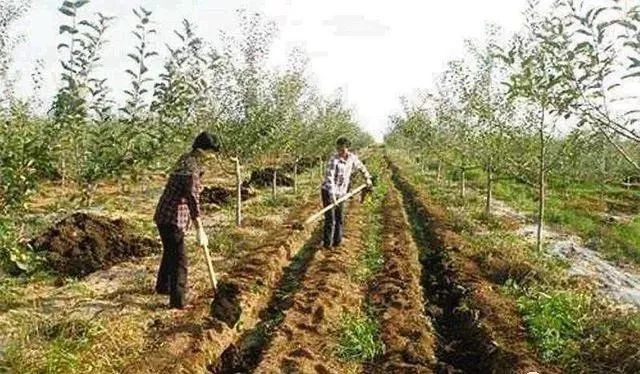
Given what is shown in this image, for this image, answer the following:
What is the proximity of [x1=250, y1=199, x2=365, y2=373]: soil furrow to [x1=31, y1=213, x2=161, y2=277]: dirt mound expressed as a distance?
9.61 feet

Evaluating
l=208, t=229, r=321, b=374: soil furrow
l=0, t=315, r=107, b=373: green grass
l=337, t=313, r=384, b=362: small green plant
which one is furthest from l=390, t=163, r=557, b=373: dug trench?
l=0, t=315, r=107, b=373: green grass

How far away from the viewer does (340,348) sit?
7887mm

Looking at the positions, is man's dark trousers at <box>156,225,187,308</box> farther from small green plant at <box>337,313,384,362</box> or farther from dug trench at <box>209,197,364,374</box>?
small green plant at <box>337,313,384,362</box>

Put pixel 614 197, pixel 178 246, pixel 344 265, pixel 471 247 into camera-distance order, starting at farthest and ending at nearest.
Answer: pixel 614 197, pixel 471 247, pixel 344 265, pixel 178 246

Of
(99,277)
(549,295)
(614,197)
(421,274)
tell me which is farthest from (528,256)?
(614,197)

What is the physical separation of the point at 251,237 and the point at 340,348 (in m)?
6.81

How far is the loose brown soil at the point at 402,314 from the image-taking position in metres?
7.56

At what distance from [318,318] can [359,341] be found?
38.2 inches

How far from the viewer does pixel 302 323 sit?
8.56 meters

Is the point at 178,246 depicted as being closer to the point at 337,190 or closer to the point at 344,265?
the point at 344,265

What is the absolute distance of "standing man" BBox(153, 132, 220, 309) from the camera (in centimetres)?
870

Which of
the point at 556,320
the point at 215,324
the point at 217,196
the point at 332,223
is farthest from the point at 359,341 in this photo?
the point at 217,196

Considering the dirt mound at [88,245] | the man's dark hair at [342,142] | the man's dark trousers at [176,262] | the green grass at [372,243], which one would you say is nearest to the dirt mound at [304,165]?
the green grass at [372,243]

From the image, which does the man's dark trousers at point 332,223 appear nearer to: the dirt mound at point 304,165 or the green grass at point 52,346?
the green grass at point 52,346
